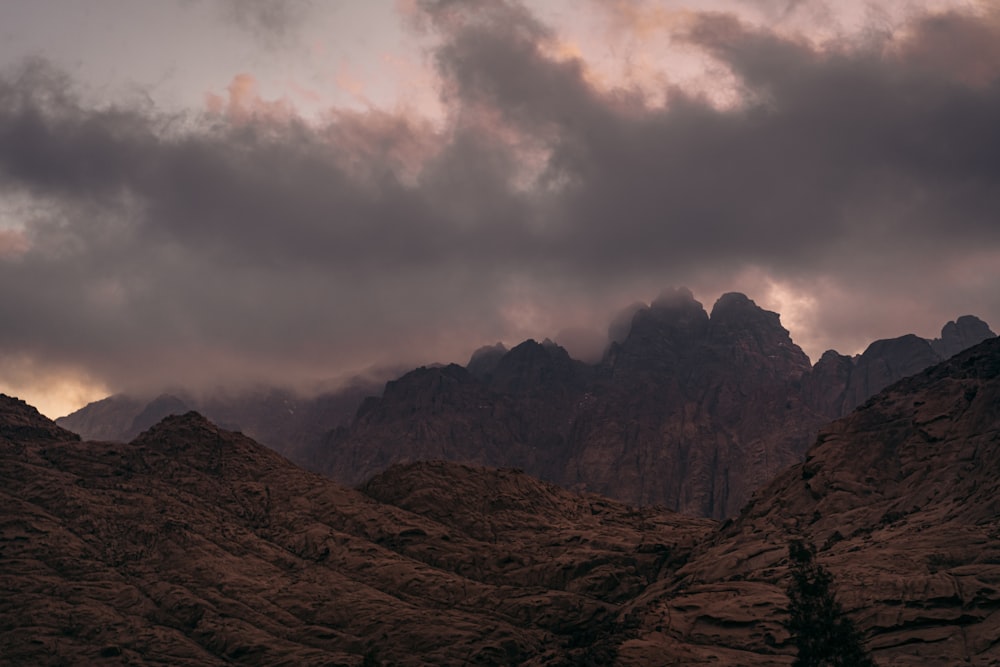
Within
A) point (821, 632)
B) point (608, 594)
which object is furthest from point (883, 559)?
point (608, 594)

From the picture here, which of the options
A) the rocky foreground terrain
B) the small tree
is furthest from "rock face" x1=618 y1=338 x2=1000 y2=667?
the small tree

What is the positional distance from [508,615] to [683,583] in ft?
113

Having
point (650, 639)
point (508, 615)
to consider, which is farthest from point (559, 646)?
point (650, 639)

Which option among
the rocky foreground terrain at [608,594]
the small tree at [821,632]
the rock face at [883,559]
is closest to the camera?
the small tree at [821,632]

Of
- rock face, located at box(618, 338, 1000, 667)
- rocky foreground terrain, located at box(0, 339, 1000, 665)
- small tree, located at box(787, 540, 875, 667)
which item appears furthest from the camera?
rocky foreground terrain, located at box(0, 339, 1000, 665)

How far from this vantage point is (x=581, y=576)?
199125 millimetres

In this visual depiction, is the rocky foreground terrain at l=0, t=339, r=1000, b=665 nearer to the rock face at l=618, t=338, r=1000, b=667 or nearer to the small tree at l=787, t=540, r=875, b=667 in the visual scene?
the rock face at l=618, t=338, r=1000, b=667

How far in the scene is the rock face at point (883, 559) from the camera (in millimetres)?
124750

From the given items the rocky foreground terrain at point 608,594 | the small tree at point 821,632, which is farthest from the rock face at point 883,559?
the small tree at point 821,632

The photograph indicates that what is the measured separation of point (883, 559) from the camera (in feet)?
470

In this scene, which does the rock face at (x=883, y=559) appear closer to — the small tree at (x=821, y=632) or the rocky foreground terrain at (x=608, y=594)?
the rocky foreground terrain at (x=608, y=594)

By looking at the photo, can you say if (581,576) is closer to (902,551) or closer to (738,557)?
(738,557)

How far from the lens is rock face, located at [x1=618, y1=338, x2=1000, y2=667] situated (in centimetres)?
12475

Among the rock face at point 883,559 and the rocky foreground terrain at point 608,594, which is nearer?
the rock face at point 883,559
